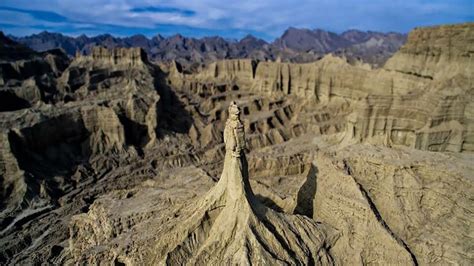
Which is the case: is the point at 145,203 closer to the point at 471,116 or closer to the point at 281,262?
the point at 281,262

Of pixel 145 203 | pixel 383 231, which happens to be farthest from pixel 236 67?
pixel 383 231

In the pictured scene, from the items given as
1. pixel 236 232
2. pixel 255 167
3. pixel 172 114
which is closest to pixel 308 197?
pixel 236 232

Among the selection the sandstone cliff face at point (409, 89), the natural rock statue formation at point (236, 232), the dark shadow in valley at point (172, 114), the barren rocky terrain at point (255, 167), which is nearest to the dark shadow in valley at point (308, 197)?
the barren rocky terrain at point (255, 167)

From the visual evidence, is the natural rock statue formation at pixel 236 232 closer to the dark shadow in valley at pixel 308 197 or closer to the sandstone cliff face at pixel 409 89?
the dark shadow in valley at pixel 308 197

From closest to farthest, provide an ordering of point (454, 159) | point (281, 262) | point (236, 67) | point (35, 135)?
point (281, 262), point (454, 159), point (35, 135), point (236, 67)

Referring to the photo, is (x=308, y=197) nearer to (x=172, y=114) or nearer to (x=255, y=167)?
(x=255, y=167)

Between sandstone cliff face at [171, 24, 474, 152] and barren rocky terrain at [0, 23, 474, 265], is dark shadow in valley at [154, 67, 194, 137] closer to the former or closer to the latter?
barren rocky terrain at [0, 23, 474, 265]
